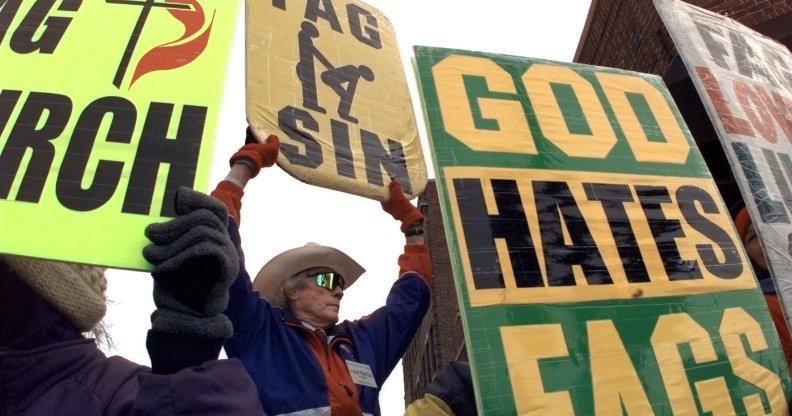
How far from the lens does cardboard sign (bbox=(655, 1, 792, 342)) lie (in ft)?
7.18

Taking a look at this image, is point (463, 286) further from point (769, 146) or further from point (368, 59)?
point (368, 59)

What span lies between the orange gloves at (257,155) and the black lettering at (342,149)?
0.98 feet

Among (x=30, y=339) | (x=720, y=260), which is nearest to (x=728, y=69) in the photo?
(x=720, y=260)

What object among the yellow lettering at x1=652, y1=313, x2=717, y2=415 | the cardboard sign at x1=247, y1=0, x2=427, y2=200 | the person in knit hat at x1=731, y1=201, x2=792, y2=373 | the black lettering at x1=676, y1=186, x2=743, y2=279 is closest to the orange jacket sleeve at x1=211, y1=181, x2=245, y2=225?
the cardboard sign at x1=247, y1=0, x2=427, y2=200

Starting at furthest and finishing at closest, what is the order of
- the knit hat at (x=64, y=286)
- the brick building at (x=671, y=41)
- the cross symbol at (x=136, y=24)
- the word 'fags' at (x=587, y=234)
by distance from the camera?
the brick building at (x=671, y=41)
the word 'fags' at (x=587, y=234)
the cross symbol at (x=136, y=24)
the knit hat at (x=64, y=286)

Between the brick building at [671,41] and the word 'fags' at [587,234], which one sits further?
the brick building at [671,41]

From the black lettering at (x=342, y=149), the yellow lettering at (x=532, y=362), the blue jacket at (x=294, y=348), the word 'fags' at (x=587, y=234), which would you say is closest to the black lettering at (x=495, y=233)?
the word 'fags' at (x=587, y=234)

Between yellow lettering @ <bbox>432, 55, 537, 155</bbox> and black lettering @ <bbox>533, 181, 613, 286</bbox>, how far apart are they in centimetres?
22

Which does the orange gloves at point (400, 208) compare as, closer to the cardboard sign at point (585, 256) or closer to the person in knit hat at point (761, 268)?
the cardboard sign at point (585, 256)

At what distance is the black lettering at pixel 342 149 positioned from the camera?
2.64 m

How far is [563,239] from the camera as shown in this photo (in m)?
2.12

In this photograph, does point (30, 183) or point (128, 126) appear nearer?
point (30, 183)

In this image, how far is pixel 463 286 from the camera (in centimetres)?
188

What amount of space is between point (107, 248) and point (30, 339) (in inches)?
10.2
